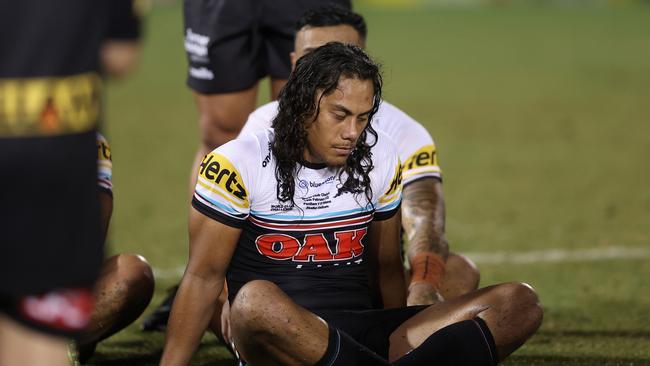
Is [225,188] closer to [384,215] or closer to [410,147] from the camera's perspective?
[384,215]

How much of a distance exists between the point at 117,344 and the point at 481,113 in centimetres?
865

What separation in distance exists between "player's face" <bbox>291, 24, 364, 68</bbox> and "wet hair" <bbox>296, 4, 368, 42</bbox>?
24 mm

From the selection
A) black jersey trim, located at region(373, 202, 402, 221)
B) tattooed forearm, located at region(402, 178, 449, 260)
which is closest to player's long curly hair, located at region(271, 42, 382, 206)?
black jersey trim, located at region(373, 202, 402, 221)

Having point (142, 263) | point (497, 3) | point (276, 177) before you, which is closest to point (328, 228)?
point (276, 177)

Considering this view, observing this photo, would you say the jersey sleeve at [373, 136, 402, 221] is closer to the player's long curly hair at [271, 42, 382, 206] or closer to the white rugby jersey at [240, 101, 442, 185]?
the player's long curly hair at [271, 42, 382, 206]

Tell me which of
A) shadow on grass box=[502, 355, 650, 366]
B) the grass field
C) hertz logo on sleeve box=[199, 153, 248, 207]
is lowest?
the grass field

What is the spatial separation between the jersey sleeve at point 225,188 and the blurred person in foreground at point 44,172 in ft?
3.71

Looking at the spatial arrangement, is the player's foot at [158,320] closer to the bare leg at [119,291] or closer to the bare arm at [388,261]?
the bare leg at [119,291]

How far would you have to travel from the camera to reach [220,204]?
3969 mm

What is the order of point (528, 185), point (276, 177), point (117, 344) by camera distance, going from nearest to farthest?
point (276, 177)
point (117, 344)
point (528, 185)

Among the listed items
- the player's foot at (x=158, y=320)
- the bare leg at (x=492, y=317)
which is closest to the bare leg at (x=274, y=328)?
the bare leg at (x=492, y=317)

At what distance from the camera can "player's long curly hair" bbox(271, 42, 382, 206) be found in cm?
408

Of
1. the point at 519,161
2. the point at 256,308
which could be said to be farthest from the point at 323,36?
the point at 519,161

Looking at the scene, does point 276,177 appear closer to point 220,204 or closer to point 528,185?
point 220,204
